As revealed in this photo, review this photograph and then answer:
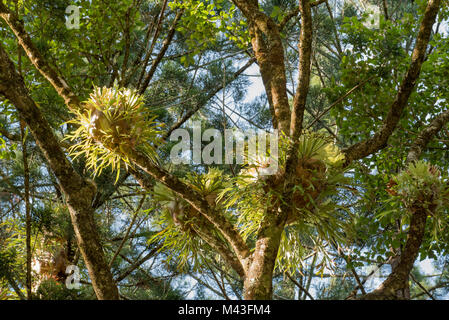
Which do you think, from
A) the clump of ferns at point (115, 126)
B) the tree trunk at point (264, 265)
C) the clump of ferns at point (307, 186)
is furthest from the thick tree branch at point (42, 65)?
the tree trunk at point (264, 265)

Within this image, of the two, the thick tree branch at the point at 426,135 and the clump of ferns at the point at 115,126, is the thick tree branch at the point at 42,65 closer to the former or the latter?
the clump of ferns at the point at 115,126

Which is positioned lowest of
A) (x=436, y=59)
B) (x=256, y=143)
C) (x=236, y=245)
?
(x=236, y=245)

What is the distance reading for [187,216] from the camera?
4.55ft

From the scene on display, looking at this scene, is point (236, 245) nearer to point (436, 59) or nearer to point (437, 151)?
point (437, 151)

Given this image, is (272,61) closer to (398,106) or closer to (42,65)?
(398,106)

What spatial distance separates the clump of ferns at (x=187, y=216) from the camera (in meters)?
1.37

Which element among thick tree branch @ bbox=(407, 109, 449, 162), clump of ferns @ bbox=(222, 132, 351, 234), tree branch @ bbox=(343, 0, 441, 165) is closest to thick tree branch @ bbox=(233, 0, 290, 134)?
clump of ferns @ bbox=(222, 132, 351, 234)

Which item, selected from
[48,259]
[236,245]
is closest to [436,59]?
[236,245]

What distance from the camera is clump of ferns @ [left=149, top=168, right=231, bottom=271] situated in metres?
1.37

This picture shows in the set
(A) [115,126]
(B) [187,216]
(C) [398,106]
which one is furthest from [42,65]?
(C) [398,106]

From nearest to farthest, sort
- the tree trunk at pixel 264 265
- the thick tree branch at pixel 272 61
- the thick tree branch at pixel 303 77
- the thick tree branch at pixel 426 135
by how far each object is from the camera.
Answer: the tree trunk at pixel 264 265 < the thick tree branch at pixel 303 77 < the thick tree branch at pixel 272 61 < the thick tree branch at pixel 426 135

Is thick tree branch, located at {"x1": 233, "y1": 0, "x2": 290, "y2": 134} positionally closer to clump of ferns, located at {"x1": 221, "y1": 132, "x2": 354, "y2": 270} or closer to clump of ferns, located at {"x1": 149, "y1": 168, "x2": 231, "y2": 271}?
clump of ferns, located at {"x1": 221, "y1": 132, "x2": 354, "y2": 270}
